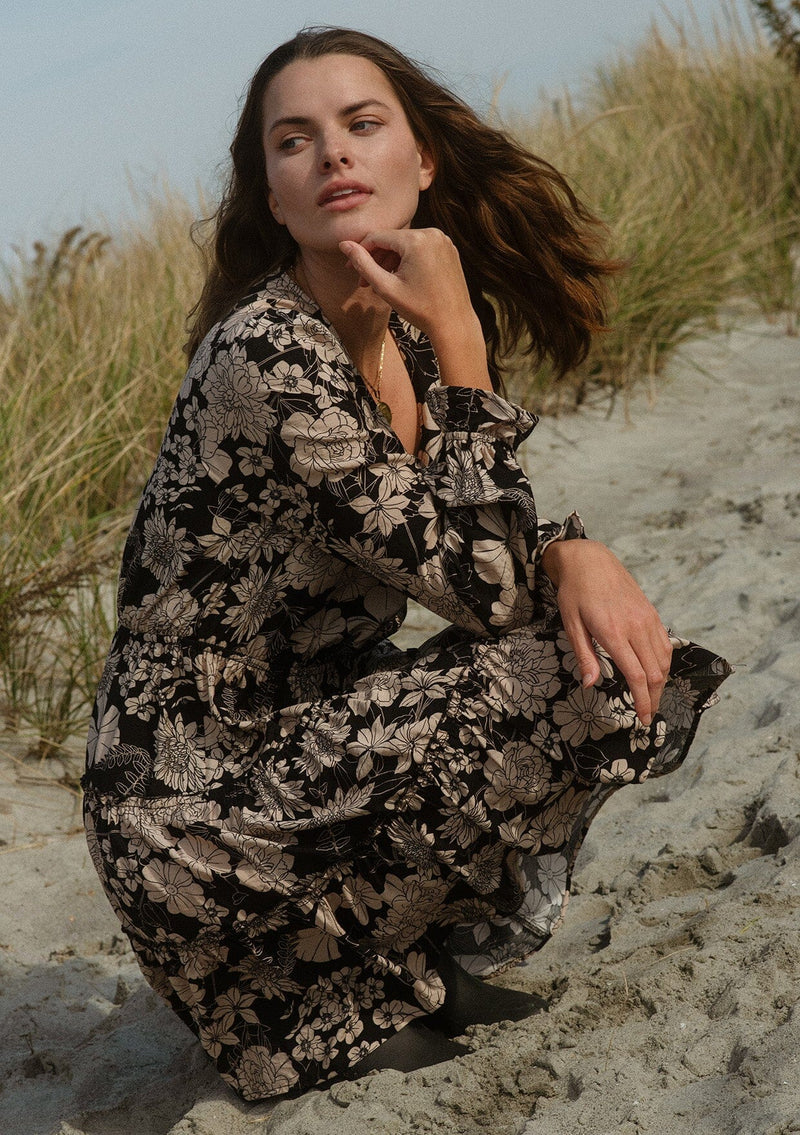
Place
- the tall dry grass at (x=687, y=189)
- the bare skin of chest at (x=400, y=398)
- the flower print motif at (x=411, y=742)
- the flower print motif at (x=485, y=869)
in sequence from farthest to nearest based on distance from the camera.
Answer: the tall dry grass at (x=687, y=189), the bare skin of chest at (x=400, y=398), the flower print motif at (x=485, y=869), the flower print motif at (x=411, y=742)

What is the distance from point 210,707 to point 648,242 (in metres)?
4.46

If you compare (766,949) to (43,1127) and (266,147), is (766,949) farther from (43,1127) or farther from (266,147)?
(266,147)

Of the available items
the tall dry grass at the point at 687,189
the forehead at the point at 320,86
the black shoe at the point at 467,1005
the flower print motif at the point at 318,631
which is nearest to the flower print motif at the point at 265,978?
the black shoe at the point at 467,1005

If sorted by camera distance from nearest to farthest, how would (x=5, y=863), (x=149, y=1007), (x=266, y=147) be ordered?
(x=266, y=147), (x=149, y=1007), (x=5, y=863)

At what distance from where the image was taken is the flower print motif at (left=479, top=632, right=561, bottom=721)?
5.67 feet

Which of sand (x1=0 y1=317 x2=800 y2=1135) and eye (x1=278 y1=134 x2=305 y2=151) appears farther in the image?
eye (x1=278 y1=134 x2=305 y2=151)

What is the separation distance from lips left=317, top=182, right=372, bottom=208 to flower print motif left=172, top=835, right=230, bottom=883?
41.3 inches

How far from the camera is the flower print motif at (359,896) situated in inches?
71.1

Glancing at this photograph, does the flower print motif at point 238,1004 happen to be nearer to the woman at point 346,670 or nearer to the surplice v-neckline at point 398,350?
the woman at point 346,670

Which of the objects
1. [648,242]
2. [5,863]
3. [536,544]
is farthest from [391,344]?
[648,242]

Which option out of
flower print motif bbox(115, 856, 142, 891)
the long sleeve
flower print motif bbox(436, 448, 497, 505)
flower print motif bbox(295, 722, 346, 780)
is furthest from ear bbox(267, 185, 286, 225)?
flower print motif bbox(115, 856, 142, 891)

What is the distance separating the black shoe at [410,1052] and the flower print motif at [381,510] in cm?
85

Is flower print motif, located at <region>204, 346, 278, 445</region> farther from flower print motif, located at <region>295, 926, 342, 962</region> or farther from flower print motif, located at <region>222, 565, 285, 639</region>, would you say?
flower print motif, located at <region>295, 926, 342, 962</region>

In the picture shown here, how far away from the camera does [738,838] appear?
2359mm
